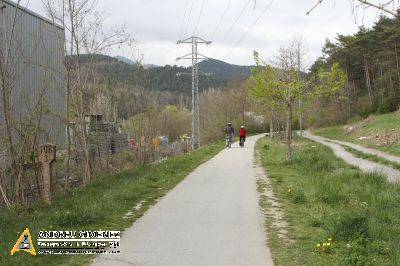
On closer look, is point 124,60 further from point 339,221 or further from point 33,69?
point 339,221

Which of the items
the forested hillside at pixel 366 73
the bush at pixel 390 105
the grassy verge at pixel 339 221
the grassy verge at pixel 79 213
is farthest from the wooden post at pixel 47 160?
the bush at pixel 390 105

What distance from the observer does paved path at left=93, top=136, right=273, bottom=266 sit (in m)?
6.00

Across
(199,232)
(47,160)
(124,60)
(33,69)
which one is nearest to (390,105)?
(124,60)

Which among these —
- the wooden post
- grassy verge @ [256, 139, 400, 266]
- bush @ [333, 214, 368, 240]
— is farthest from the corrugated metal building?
bush @ [333, 214, 368, 240]

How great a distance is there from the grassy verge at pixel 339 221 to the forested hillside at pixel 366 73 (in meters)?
40.1

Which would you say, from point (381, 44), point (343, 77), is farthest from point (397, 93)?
point (343, 77)

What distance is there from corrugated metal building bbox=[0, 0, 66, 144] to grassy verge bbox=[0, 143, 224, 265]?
224 centimetres

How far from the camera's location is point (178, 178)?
15.2m

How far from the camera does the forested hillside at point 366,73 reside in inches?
2200

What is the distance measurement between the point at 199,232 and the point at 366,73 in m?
64.2

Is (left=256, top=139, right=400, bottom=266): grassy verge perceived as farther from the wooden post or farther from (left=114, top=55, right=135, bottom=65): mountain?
(left=114, top=55, right=135, bottom=65): mountain

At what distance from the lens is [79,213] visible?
7.98 m

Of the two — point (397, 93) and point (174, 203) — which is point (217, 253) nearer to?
point (174, 203)

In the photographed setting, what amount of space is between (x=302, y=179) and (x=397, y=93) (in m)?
48.5
